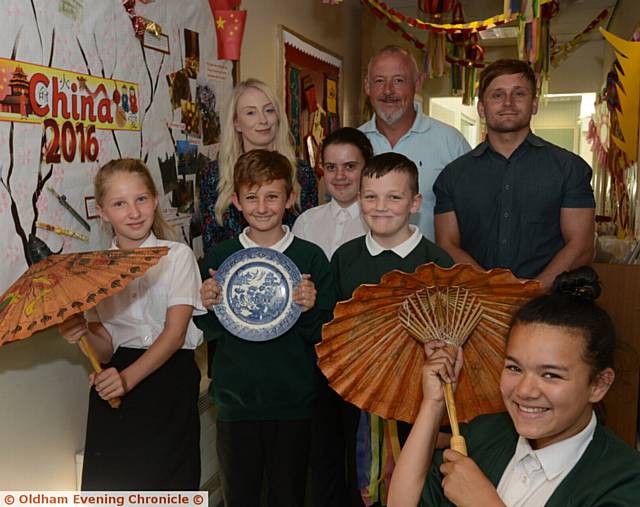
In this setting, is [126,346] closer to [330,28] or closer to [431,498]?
[431,498]

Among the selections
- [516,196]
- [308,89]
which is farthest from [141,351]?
[308,89]

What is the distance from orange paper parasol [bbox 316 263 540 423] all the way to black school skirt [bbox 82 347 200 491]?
2.06ft

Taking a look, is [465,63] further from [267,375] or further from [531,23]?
[267,375]

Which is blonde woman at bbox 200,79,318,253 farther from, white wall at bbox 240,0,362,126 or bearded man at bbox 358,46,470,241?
white wall at bbox 240,0,362,126

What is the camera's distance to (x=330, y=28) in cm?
486

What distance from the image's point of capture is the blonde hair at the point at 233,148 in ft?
7.56

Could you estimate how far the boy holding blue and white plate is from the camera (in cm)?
189

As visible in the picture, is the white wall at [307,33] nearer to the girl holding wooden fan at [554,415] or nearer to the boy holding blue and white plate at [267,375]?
the boy holding blue and white plate at [267,375]

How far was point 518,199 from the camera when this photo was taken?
2.40 meters

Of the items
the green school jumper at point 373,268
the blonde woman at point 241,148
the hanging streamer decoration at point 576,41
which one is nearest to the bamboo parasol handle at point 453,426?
the green school jumper at point 373,268

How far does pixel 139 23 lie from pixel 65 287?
1302 mm

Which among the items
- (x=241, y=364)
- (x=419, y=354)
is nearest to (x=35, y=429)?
(x=241, y=364)

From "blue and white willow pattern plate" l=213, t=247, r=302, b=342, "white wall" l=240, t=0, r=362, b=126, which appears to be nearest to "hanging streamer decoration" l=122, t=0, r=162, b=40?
"white wall" l=240, t=0, r=362, b=126

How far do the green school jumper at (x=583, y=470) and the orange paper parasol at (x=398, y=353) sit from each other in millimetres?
121
